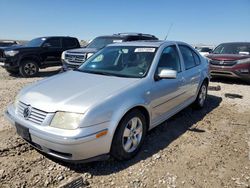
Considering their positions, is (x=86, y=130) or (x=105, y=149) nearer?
(x=86, y=130)

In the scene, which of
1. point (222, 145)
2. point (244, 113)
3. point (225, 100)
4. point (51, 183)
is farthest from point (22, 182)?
Answer: point (225, 100)

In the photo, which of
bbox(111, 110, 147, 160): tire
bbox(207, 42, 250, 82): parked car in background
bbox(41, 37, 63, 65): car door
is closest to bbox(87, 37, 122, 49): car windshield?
bbox(41, 37, 63, 65): car door

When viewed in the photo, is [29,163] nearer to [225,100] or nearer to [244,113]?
[244,113]

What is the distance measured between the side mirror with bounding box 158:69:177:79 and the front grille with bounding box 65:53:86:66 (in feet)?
17.9

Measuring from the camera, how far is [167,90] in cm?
387

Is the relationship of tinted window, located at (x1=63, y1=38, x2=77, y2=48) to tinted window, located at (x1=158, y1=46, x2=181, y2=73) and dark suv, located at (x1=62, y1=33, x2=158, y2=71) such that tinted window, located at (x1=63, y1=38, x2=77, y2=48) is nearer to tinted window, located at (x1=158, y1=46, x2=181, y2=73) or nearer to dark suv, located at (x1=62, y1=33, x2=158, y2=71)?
dark suv, located at (x1=62, y1=33, x2=158, y2=71)

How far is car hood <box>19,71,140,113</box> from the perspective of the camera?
2.79 meters

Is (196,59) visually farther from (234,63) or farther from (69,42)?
(69,42)

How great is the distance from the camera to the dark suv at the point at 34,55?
9961 millimetres

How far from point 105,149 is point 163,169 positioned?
2.82ft

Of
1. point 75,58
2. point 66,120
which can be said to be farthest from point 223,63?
point 66,120

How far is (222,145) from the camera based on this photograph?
3902mm

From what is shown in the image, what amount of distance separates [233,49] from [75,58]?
6472 millimetres

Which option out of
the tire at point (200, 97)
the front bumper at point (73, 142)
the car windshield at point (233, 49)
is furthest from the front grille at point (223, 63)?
the front bumper at point (73, 142)
